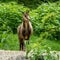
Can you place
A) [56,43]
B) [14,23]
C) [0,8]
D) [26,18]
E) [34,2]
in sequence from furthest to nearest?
[34,2]
[0,8]
[14,23]
[56,43]
[26,18]

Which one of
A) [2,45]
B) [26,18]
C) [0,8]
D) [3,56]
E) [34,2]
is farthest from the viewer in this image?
[34,2]

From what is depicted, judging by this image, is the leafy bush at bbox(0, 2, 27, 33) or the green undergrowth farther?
the leafy bush at bbox(0, 2, 27, 33)

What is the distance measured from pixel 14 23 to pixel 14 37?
38.7 inches

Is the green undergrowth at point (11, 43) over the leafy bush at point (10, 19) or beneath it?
beneath

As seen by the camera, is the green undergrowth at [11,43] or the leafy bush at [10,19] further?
the leafy bush at [10,19]

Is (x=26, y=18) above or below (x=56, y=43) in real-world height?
above

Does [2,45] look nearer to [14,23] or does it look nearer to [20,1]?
[14,23]

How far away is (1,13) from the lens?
13.1 m

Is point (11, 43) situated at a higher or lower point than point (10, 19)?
lower

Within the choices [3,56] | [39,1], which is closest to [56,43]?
[3,56]

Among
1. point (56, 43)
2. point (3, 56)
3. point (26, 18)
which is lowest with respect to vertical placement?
point (56, 43)

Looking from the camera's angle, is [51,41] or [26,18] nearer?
[26,18]

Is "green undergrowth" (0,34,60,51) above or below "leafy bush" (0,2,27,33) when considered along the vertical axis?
below

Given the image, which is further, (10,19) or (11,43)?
(10,19)
